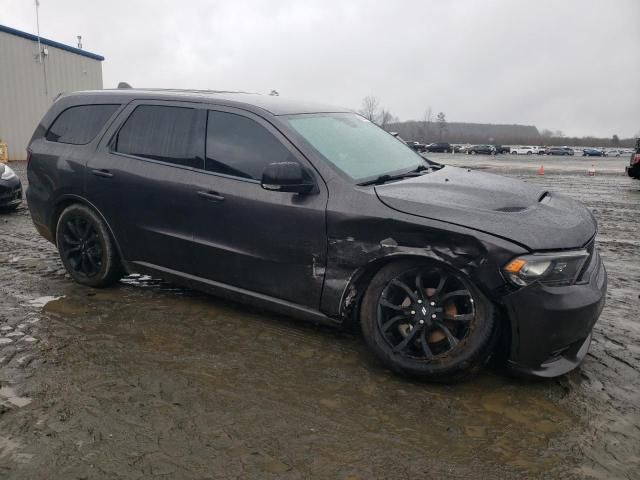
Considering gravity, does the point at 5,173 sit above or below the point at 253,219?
below

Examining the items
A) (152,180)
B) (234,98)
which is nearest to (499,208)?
(234,98)

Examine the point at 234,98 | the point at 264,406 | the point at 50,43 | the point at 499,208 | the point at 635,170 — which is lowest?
the point at 264,406

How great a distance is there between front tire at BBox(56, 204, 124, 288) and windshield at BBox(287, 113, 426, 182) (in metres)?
1.92

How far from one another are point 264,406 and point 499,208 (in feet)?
5.68

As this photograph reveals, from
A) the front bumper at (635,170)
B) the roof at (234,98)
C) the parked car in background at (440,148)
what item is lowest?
the parked car in background at (440,148)

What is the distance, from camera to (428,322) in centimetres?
316

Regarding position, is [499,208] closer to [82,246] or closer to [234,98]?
[234,98]

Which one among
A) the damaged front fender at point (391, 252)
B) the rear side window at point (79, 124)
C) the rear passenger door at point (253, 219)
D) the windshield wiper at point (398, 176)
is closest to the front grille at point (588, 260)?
the damaged front fender at point (391, 252)

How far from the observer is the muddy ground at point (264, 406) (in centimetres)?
244

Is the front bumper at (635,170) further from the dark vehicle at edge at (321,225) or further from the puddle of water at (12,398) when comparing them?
the puddle of water at (12,398)

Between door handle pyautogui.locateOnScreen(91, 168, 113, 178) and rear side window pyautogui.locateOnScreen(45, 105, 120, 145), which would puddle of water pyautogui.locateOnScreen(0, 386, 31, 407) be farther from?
rear side window pyautogui.locateOnScreen(45, 105, 120, 145)

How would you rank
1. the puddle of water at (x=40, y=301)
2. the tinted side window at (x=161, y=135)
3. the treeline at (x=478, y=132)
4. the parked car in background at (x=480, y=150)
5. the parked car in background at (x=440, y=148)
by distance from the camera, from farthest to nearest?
the treeline at (x=478, y=132), the parked car in background at (x=440, y=148), the parked car in background at (x=480, y=150), the puddle of water at (x=40, y=301), the tinted side window at (x=161, y=135)

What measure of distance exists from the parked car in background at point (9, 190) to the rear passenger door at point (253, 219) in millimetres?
6012

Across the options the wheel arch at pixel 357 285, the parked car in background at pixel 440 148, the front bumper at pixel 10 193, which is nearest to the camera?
the wheel arch at pixel 357 285
